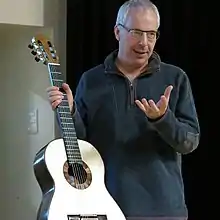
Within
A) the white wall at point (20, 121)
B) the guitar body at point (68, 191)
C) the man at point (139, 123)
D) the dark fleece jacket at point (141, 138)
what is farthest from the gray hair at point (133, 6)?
the white wall at point (20, 121)

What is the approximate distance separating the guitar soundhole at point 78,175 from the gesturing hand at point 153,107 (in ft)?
0.86

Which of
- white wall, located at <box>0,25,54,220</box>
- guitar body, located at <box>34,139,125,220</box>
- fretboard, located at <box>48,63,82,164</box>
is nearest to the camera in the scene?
guitar body, located at <box>34,139,125,220</box>

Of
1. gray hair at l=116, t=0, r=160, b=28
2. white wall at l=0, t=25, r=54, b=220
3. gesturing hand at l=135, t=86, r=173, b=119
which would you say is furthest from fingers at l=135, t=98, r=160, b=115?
white wall at l=0, t=25, r=54, b=220

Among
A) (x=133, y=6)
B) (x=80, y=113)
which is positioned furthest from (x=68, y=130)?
(x=133, y=6)

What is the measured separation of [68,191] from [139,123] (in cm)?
31

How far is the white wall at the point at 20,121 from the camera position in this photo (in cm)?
255

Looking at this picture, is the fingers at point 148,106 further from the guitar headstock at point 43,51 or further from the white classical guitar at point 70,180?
the guitar headstock at point 43,51

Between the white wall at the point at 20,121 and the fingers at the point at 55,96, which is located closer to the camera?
the fingers at the point at 55,96

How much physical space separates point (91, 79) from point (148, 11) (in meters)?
0.29

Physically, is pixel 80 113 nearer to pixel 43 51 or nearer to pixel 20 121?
pixel 43 51

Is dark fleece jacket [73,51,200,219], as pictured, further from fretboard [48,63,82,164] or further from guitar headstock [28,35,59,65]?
guitar headstock [28,35,59,65]

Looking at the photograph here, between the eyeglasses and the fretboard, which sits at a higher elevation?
the eyeglasses

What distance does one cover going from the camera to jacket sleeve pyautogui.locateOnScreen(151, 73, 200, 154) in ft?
5.42

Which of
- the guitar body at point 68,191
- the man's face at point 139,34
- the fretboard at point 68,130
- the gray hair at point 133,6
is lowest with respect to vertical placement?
the guitar body at point 68,191
